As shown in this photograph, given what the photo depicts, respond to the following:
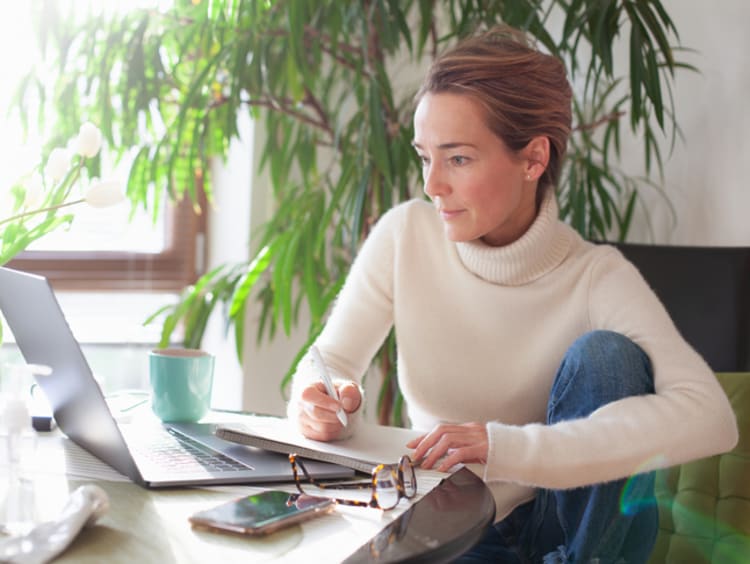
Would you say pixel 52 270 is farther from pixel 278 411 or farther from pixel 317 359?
pixel 317 359

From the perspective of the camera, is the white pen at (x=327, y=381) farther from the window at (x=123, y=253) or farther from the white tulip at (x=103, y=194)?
the window at (x=123, y=253)

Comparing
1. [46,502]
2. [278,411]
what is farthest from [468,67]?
[278,411]

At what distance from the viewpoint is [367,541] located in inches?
31.2

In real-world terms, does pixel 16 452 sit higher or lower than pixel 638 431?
higher

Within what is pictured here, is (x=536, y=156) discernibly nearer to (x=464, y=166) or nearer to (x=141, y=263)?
(x=464, y=166)

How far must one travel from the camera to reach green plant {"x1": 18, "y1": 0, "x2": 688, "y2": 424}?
6.40 feet

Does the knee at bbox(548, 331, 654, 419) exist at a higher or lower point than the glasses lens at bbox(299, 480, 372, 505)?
higher

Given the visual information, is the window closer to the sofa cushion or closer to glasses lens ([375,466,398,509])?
the sofa cushion

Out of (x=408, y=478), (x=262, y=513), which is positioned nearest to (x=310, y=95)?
(x=408, y=478)

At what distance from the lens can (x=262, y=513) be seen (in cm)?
81

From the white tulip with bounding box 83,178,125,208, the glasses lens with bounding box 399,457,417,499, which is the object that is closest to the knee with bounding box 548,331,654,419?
the glasses lens with bounding box 399,457,417,499

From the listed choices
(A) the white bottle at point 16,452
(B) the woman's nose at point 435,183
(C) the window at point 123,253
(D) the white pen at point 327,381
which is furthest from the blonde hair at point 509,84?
(C) the window at point 123,253

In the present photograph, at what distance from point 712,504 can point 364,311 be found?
2.06 ft

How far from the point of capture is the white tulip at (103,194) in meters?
1.10
